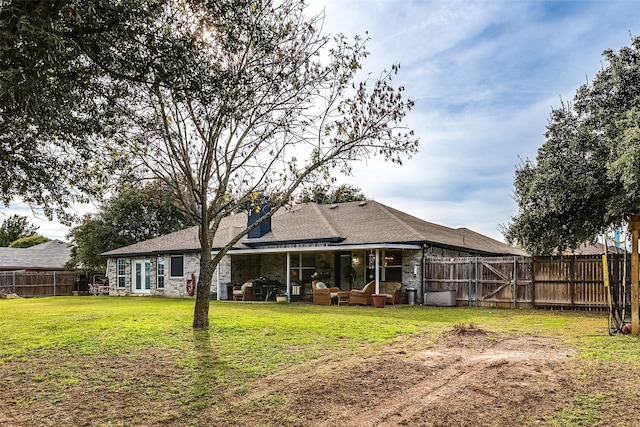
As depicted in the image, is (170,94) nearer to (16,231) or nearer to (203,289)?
(203,289)

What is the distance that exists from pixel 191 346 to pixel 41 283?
26.4m

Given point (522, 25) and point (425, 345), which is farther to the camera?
point (522, 25)

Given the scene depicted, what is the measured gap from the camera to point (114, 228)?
113ft

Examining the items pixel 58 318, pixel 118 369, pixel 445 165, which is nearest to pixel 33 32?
pixel 118 369

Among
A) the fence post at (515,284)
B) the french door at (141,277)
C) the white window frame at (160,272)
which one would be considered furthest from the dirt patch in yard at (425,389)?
the french door at (141,277)

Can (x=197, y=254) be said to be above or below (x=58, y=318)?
above

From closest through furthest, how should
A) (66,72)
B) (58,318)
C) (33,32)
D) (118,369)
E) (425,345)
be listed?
(33,32)
(66,72)
(118,369)
(425,345)
(58,318)

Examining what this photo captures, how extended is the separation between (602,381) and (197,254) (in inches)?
800

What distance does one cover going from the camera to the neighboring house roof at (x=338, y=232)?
19.2 m

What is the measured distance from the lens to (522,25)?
418 inches

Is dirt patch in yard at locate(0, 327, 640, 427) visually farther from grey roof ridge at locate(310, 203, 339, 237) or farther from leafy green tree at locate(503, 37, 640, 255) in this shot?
grey roof ridge at locate(310, 203, 339, 237)

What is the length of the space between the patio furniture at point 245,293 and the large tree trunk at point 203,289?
10.4 metres

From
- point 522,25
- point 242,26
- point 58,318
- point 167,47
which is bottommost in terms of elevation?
point 58,318

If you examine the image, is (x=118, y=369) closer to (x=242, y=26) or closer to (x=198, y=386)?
(x=198, y=386)
